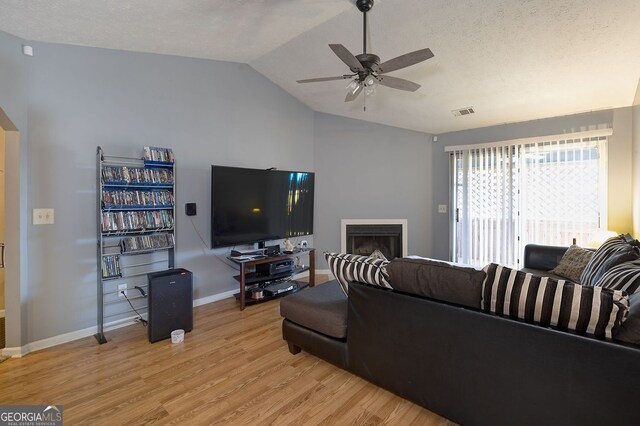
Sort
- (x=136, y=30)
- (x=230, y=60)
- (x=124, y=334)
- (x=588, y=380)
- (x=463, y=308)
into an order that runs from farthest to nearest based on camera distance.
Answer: (x=230, y=60) → (x=124, y=334) → (x=136, y=30) → (x=463, y=308) → (x=588, y=380)

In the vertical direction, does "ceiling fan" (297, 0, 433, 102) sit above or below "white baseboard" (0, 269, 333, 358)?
above

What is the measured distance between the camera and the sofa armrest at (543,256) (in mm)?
3430

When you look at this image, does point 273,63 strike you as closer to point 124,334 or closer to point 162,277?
point 162,277

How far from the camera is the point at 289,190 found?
4172mm

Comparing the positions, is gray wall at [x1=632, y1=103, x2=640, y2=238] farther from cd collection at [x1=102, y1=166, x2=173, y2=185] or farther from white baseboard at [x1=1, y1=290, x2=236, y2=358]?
white baseboard at [x1=1, y1=290, x2=236, y2=358]

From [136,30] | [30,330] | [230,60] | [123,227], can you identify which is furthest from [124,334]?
[230,60]

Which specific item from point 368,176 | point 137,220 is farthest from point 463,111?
point 137,220

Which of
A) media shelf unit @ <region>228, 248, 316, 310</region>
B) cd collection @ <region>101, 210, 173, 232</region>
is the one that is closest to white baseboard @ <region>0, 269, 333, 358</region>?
cd collection @ <region>101, 210, 173, 232</region>

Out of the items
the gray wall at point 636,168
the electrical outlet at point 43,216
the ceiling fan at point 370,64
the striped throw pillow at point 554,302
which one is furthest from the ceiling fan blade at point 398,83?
the electrical outlet at point 43,216

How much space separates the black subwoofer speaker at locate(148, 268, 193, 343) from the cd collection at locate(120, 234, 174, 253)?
301 millimetres

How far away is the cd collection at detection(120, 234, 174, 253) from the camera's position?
2.80m

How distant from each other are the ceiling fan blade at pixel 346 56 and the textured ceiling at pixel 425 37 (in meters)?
0.66

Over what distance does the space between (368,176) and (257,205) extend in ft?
7.30

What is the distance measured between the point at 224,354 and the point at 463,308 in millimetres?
1951
